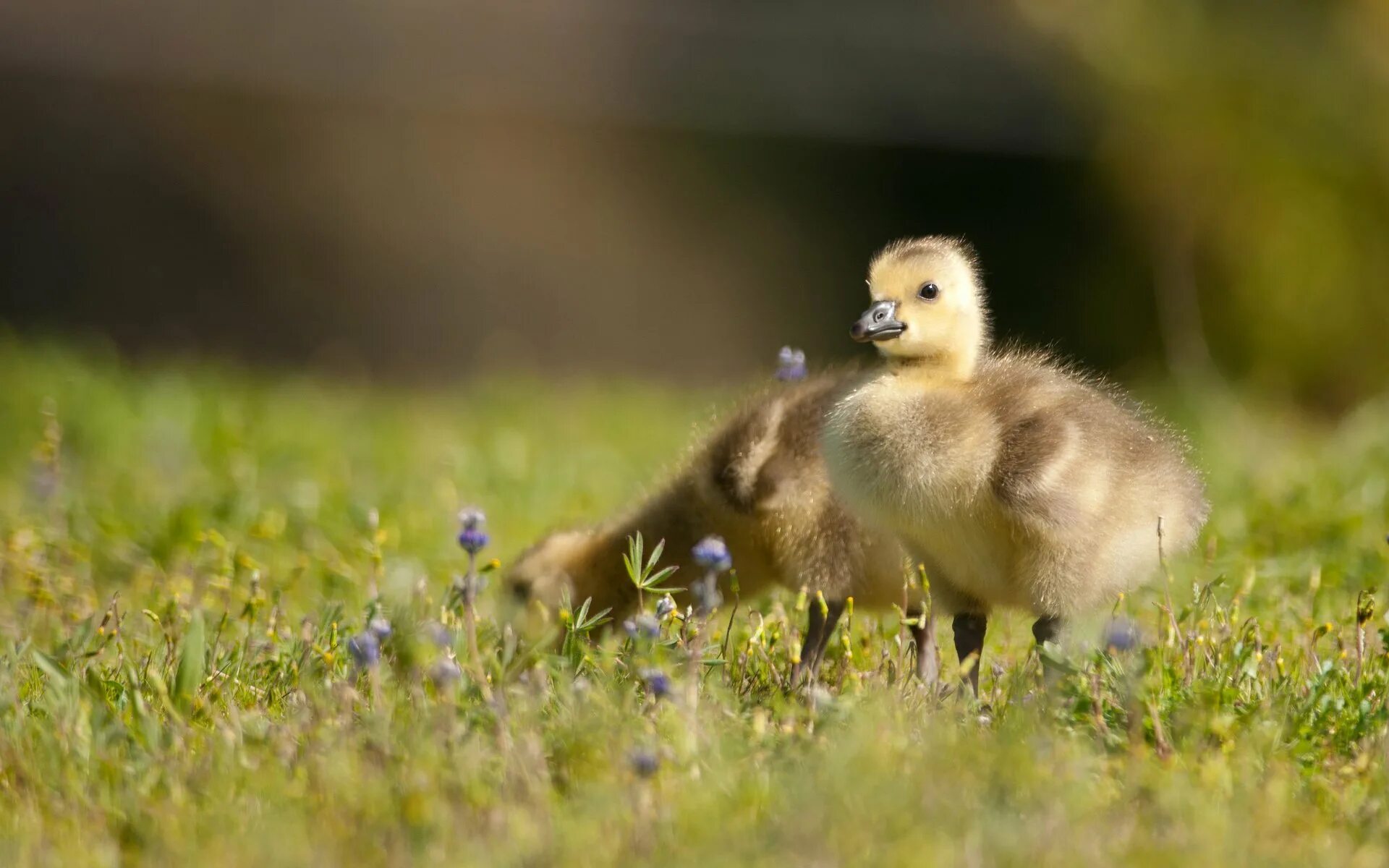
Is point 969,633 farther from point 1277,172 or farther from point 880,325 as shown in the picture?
point 1277,172

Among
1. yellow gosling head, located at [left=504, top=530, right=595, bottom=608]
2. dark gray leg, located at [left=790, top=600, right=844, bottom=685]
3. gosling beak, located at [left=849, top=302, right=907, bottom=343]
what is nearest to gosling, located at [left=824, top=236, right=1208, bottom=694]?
gosling beak, located at [left=849, top=302, right=907, bottom=343]

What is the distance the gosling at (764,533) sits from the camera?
363cm

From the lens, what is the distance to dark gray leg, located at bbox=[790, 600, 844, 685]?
333cm

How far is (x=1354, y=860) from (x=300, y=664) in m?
1.87

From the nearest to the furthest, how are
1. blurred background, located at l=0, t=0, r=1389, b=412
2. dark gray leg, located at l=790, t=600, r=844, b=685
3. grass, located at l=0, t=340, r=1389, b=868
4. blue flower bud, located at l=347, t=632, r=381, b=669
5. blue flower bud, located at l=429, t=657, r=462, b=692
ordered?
1. grass, located at l=0, t=340, r=1389, b=868
2. blue flower bud, located at l=429, t=657, r=462, b=692
3. blue flower bud, located at l=347, t=632, r=381, b=669
4. dark gray leg, located at l=790, t=600, r=844, b=685
5. blurred background, located at l=0, t=0, r=1389, b=412

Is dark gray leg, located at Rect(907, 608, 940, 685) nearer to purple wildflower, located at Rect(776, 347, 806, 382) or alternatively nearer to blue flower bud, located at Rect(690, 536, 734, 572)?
blue flower bud, located at Rect(690, 536, 734, 572)

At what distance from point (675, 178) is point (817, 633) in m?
7.22

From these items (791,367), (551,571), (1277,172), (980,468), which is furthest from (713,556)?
(1277,172)

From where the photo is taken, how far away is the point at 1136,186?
9.31 meters

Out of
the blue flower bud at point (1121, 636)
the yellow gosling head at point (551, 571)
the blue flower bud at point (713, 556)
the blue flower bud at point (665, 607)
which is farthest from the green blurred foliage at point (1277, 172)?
the blue flower bud at point (713, 556)

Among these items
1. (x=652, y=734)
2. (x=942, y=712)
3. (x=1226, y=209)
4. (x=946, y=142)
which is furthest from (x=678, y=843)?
(x=946, y=142)

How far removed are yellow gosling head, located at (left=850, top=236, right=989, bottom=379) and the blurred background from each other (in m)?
5.56

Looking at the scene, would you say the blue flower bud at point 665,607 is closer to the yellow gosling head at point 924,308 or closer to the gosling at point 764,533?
the gosling at point 764,533

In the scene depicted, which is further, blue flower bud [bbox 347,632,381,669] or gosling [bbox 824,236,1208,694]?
gosling [bbox 824,236,1208,694]
